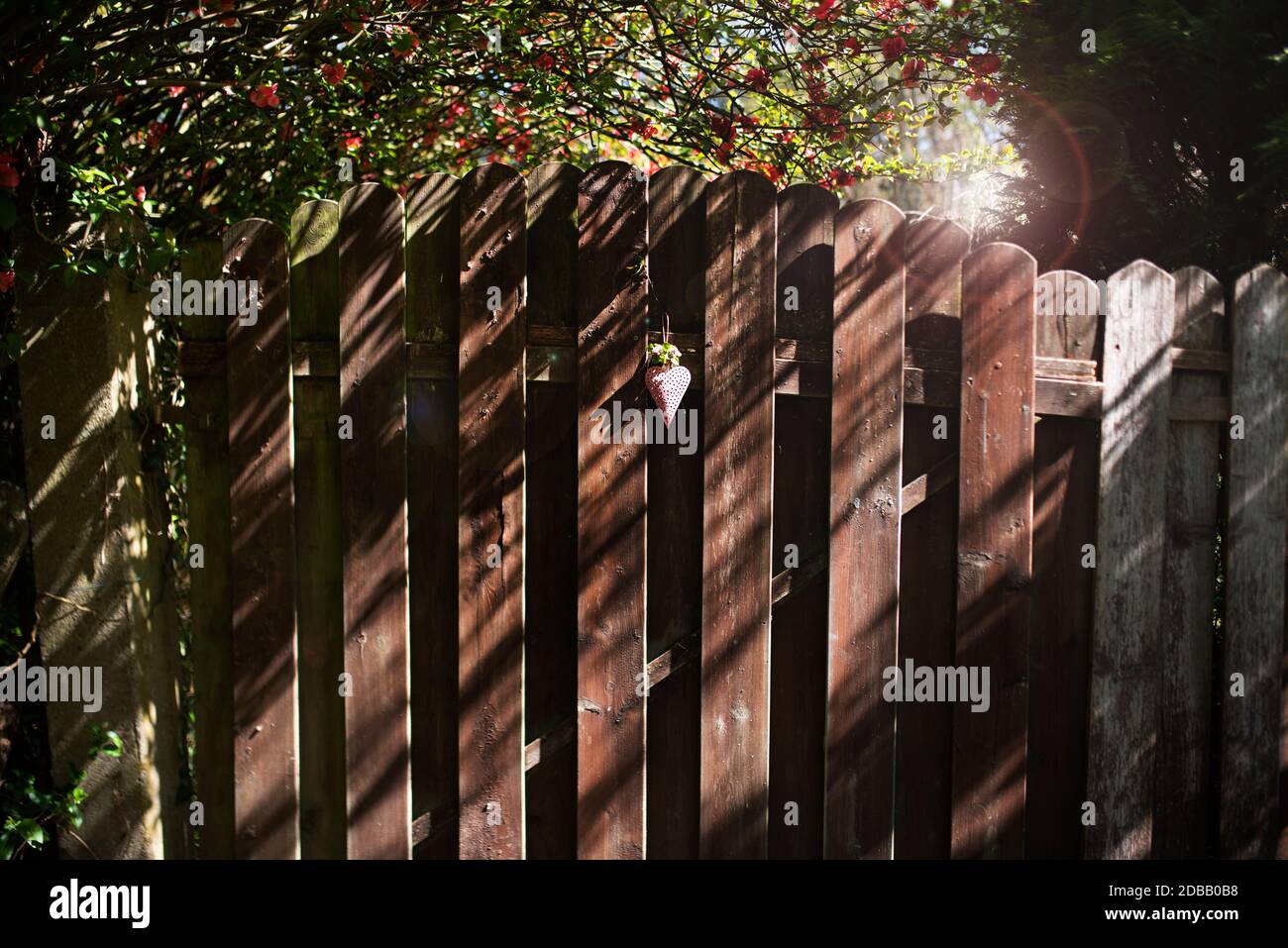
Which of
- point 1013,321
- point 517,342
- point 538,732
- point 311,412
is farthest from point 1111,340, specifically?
point 311,412

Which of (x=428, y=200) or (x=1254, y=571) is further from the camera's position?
(x=1254, y=571)

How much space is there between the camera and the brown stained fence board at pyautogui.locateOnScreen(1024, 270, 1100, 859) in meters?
2.60

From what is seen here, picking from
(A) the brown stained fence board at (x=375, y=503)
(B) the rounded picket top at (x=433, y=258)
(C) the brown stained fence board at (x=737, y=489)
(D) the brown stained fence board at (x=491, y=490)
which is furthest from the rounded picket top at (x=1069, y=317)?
(A) the brown stained fence board at (x=375, y=503)

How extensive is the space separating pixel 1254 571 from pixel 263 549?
2.71m

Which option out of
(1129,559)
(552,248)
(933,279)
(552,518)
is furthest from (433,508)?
(1129,559)

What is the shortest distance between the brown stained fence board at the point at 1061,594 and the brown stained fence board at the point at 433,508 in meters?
1.58

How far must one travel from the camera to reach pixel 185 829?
2781mm

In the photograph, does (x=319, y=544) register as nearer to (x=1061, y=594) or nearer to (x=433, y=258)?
(x=433, y=258)

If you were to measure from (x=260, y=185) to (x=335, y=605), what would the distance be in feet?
7.72

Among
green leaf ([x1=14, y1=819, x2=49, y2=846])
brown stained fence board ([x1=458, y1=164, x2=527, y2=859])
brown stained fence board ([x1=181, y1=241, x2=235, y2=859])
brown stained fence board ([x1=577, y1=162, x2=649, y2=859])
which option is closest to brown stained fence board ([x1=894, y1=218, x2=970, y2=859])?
brown stained fence board ([x1=577, y1=162, x2=649, y2=859])

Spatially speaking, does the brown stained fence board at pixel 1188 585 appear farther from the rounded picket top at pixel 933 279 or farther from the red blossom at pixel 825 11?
the red blossom at pixel 825 11

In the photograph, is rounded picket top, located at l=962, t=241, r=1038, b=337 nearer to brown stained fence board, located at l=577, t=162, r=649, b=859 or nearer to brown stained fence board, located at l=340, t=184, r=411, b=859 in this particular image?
brown stained fence board, located at l=577, t=162, r=649, b=859

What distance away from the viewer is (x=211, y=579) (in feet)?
8.37
